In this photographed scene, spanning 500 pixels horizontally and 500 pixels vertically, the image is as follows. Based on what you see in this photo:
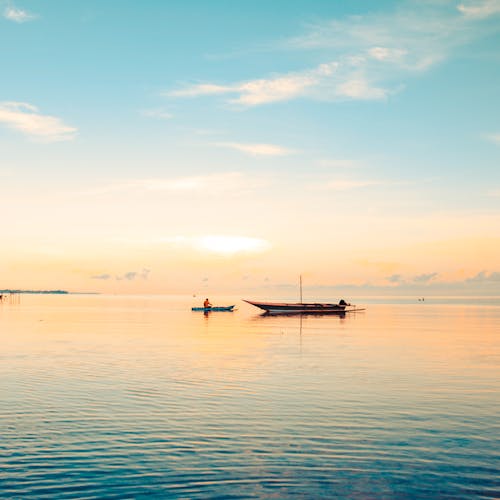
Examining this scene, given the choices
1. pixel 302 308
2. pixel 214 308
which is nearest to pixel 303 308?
pixel 302 308

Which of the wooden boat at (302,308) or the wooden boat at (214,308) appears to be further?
the wooden boat at (214,308)

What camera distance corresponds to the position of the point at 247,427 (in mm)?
22062

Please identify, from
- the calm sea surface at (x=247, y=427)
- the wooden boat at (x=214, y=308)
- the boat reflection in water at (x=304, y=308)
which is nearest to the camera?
the calm sea surface at (x=247, y=427)

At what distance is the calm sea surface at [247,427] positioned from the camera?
1583 centimetres

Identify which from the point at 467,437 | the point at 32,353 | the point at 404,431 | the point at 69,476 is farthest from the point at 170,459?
the point at 32,353

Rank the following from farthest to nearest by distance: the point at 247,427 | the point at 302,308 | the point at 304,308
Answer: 1. the point at 302,308
2. the point at 304,308
3. the point at 247,427

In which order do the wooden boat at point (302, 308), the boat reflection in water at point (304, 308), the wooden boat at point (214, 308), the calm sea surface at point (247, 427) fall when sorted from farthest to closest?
the wooden boat at point (214, 308) → the boat reflection in water at point (304, 308) → the wooden boat at point (302, 308) → the calm sea surface at point (247, 427)

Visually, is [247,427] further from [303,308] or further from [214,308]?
[214,308]

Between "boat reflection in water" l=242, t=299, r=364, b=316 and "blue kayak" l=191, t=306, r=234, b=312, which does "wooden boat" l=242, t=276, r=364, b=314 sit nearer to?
"boat reflection in water" l=242, t=299, r=364, b=316

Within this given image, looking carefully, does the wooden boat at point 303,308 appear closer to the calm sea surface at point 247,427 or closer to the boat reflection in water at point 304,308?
the boat reflection in water at point 304,308

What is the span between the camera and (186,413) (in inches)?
963

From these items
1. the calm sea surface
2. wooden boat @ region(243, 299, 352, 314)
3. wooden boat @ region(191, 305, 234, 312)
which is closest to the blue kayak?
wooden boat @ region(191, 305, 234, 312)

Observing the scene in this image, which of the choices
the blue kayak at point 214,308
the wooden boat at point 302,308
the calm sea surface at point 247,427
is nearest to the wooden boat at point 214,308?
the blue kayak at point 214,308

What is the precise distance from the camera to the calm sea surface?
15828mm
